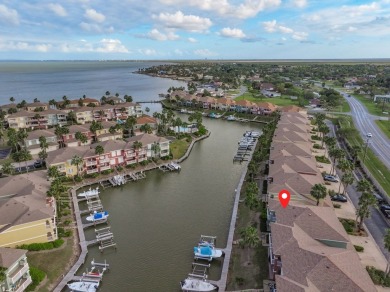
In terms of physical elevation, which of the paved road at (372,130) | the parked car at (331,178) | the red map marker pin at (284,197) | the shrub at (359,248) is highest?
the red map marker pin at (284,197)

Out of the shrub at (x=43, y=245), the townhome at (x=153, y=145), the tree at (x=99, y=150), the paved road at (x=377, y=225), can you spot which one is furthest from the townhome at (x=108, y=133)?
the paved road at (x=377, y=225)

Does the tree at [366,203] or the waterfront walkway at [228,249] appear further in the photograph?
the tree at [366,203]

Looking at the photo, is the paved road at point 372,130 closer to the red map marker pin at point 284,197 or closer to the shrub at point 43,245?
the red map marker pin at point 284,197

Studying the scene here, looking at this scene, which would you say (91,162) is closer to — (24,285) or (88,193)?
(88,193)

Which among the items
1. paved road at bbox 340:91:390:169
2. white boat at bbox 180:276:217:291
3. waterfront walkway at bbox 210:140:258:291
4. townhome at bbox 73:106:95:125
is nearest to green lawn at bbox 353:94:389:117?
paved road at bbox 340:91:390:169

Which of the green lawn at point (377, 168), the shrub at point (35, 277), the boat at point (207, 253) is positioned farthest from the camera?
the green lawn at point (377, 168)

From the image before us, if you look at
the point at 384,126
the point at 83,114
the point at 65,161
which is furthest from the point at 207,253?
the point at 384,126
